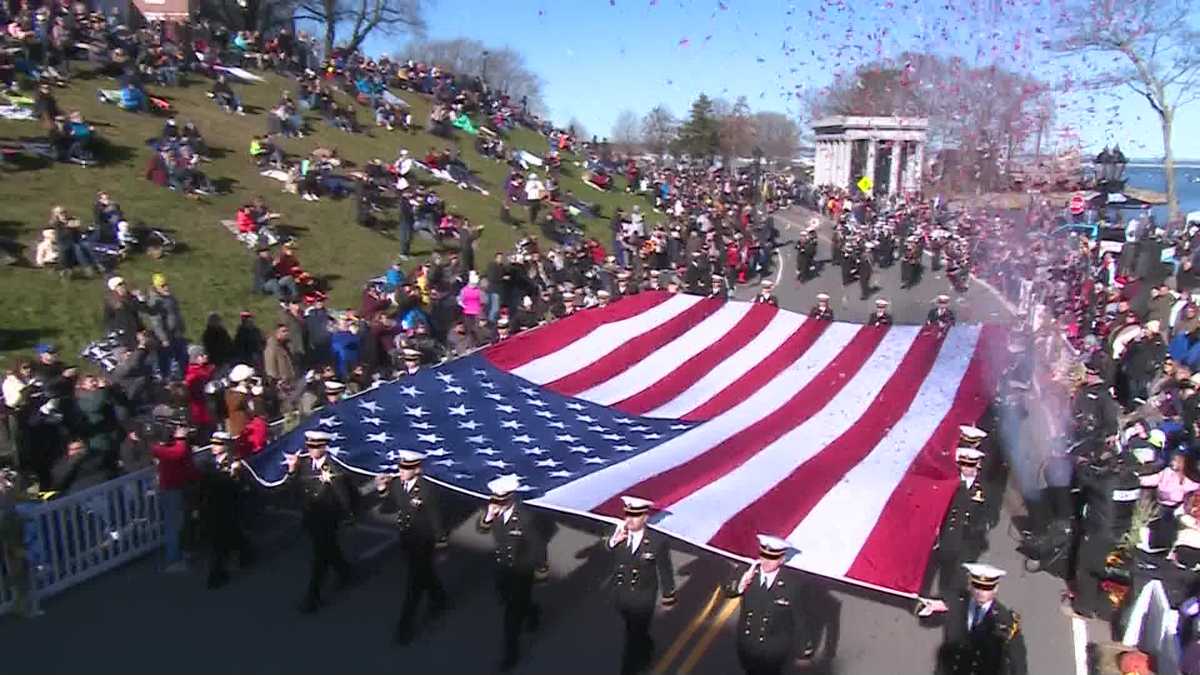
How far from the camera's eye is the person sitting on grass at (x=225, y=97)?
2448cm

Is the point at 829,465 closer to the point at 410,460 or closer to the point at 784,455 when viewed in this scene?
the point at 784,455

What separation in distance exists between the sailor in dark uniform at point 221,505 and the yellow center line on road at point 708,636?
386 cm

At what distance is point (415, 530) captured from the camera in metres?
6.85

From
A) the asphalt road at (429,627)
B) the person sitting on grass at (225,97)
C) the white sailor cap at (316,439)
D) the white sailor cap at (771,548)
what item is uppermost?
the person sitting on grass at (225,97)

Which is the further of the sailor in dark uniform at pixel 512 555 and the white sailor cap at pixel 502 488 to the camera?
the white sailor cap at pixel 502 488

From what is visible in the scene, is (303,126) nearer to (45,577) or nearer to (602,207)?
(602,207)

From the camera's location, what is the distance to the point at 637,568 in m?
6.17

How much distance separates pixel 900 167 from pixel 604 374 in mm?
28358

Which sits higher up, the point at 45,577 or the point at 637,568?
the point at 637,568

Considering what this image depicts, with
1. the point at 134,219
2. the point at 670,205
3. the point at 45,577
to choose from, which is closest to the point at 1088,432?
the point at 45,577

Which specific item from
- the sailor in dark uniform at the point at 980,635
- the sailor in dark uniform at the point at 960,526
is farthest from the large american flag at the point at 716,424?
the sailor in dark uniform at the point at 980,635

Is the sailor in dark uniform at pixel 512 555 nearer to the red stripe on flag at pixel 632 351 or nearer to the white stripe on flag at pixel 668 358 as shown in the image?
the white stripe on flag at pixel 668 358

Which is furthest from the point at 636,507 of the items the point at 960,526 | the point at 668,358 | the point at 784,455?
the point at 668,358

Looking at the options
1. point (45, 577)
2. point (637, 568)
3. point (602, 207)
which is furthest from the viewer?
point (602, 207)
